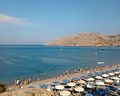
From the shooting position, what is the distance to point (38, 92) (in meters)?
15.2

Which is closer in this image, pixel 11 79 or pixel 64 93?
pixel 64 93

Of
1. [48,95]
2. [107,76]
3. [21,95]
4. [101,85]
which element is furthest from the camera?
[107,76]

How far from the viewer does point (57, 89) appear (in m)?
→ 27.9

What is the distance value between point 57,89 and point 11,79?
19.1 metres

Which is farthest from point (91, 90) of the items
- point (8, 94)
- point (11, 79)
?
point (11, 79)

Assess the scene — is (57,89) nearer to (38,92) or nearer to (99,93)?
(99,93)

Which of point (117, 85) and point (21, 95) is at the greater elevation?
point (21, 95)

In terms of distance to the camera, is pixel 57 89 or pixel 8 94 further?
pixel 57 89

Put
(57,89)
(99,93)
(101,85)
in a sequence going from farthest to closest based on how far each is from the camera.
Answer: (101,85), (57,89), (99,93)

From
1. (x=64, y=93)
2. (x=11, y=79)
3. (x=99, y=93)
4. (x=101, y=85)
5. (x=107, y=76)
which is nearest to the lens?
(x=64, y=93)

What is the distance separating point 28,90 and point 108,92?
14.8m

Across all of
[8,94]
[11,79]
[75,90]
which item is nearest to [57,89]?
[75,90]

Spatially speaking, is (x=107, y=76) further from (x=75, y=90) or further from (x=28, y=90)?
(x=28, y=90)

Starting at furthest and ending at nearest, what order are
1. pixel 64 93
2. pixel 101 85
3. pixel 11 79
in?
pixel 11 79 < pixel 101 85 < pixel 64 93
